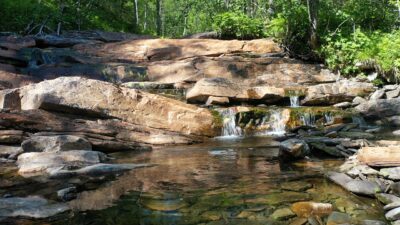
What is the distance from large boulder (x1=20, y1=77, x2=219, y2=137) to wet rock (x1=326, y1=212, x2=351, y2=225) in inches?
277

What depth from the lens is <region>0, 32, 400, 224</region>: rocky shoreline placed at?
733 cm

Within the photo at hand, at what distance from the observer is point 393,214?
473 cm

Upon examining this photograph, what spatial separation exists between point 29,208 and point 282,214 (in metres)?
3.18

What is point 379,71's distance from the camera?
54.2 feet

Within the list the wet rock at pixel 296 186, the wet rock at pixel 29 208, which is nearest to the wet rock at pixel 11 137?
the wet rock at pixel 29 208

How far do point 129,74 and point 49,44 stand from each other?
221 inches

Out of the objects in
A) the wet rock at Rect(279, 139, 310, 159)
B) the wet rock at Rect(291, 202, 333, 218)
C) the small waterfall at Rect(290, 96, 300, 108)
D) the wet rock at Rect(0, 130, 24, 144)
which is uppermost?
the small waterfall at Rect(290, 96, 300, 108)

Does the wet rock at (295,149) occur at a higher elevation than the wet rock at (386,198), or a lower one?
higher

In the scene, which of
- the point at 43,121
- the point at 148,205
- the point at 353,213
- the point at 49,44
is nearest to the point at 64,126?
the point at 43,121

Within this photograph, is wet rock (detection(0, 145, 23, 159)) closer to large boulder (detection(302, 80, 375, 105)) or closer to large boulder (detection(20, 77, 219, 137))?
large boulder (detection(20, 77, 219, 137))

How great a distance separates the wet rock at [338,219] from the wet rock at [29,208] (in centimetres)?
330

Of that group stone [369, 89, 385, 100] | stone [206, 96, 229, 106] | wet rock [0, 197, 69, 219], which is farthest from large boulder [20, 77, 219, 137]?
stone [369, 89, 385, 100]

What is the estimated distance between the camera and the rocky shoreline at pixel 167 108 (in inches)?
289

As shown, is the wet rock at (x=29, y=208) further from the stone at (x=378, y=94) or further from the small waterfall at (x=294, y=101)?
the stone at (x=378, y=94)
